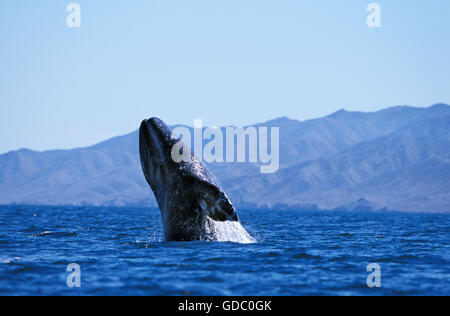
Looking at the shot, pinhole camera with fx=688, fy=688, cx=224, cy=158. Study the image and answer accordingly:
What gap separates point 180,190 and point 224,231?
1627 mm

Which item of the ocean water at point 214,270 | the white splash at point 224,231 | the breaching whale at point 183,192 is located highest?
the breaching whale at point 183,192

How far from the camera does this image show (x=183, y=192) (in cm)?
1423

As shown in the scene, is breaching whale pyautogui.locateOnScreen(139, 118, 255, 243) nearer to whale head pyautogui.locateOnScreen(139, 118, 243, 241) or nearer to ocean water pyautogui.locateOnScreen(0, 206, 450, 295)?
whale head pyautogui.locateOnScreen(139, 118, 243, 241)

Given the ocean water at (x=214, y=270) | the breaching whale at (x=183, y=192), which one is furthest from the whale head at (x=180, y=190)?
the ocean water at (x=214, y=270)

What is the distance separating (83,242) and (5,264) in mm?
6201

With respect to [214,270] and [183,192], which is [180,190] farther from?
[214,270]

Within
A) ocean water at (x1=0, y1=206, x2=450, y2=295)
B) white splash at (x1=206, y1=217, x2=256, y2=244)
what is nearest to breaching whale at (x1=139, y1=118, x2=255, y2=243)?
white splash at (x1=206, y1=217, x2=256, y2=244)

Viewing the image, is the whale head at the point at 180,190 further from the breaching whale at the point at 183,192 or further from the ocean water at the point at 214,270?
the ocean water at the point at 214,270

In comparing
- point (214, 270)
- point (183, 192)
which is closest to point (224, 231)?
point (183, 192)

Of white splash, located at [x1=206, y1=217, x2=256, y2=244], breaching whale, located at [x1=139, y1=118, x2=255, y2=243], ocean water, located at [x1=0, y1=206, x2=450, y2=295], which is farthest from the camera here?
white splash, located at [x1=206, y1=217, x2=256, y2=244]

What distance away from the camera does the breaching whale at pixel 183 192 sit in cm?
1422

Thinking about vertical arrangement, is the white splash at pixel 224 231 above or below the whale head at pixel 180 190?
below

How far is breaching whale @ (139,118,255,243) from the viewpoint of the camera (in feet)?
46.6
